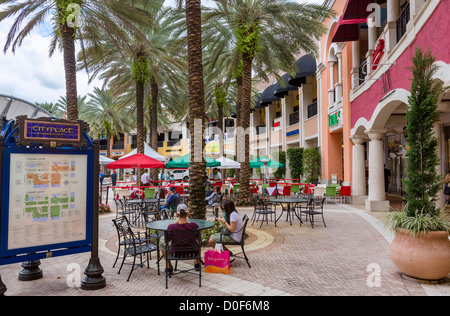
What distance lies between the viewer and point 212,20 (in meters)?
17.0

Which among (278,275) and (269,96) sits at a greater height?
(269,96)

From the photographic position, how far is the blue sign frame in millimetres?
5043

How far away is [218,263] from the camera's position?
6312mm

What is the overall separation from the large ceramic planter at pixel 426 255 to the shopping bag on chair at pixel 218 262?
3.06 m

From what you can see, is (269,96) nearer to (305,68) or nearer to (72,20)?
(305,68)

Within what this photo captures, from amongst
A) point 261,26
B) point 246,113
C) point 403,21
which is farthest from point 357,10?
point 246,113

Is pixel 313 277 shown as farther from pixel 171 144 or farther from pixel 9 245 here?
pixel 171 144

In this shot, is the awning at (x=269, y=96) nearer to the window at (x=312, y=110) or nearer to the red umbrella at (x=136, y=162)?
the window at (x=312, y=110)

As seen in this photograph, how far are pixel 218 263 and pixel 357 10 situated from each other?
12079 mm

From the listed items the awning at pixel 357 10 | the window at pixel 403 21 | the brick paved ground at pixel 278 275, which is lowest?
the brick paved ground at pixel 278 275

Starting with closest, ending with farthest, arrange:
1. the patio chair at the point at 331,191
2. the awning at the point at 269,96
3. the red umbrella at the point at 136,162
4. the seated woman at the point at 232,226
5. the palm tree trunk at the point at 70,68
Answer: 1. the seated woman at the point at 232,226
2. the palm tree trunk at the point at 70,68
3. the red umbrella at the point at 136,162
4. the patio chair at the point at 331,191
5. the awning at the point at 269,96

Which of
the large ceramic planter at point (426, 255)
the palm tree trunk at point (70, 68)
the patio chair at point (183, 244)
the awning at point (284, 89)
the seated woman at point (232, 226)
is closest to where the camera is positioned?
the large ceramic planter at point (426, 255)

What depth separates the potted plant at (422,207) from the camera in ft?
18.2

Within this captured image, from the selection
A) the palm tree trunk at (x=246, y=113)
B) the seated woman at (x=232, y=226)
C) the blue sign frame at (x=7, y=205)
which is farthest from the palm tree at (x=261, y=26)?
the blue sign frame at (x=7, y=205)
